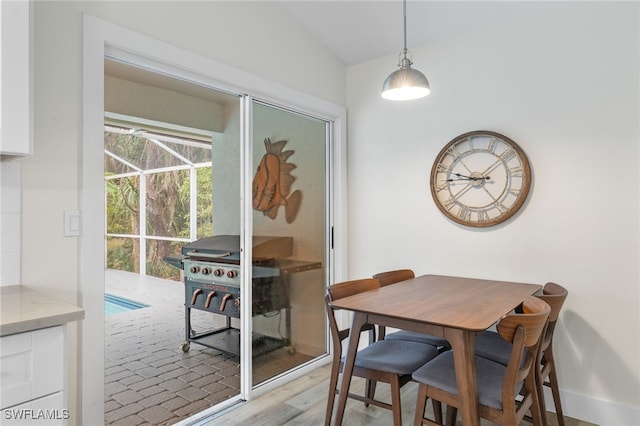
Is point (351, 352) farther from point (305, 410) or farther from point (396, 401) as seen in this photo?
point (305, 410)

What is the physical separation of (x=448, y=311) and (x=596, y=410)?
1.37 metres

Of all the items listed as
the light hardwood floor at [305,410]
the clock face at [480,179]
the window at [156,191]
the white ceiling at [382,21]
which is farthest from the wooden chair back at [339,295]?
the window at [156,191]

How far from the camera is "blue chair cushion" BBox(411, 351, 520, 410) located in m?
1.66

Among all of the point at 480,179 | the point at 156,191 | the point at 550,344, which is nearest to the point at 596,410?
the point at 550,344

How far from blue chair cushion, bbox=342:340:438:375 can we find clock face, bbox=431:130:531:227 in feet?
3.34

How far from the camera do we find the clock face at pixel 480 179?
2.63m

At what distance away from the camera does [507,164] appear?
8.73 ft

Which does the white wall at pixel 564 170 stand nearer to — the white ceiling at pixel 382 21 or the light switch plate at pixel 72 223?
the white ceiling at pixel 382 21

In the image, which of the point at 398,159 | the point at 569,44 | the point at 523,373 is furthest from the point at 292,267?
the point at 569,44

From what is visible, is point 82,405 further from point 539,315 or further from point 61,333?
point 539,315

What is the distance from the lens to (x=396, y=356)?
6.90ft

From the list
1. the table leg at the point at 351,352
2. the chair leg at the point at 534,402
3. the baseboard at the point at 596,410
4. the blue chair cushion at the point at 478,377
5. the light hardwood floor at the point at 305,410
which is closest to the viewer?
the blue chair cushion at the point at 478,377

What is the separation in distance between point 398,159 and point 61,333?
2552 millimetres

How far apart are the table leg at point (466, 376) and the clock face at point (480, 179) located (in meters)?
1.31
